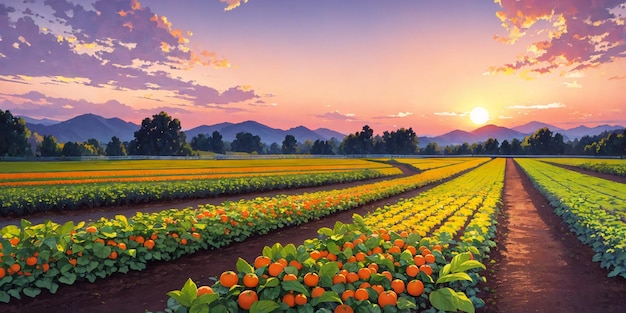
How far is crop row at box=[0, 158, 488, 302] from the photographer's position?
6.51 m

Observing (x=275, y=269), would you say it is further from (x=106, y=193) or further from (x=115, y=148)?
(x=115, y=148)

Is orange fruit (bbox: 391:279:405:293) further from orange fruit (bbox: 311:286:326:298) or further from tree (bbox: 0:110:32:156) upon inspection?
tree (bbox: 0:110:32:156)

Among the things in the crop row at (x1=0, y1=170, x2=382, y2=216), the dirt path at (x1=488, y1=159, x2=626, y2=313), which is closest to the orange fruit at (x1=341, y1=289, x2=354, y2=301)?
the dirt path at (x1=488, y1=159, x2=626, y2=313)

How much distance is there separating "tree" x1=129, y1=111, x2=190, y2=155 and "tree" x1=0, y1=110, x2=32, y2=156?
111 feet

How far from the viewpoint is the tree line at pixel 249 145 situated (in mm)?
79312

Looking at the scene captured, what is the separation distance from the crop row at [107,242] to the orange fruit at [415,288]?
5689 mm

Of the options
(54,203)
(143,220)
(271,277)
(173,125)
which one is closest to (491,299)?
(271,277)

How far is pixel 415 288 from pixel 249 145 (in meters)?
176

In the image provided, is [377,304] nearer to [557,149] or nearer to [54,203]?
[54,203]

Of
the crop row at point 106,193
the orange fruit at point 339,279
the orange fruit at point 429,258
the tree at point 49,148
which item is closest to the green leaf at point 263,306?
the orange fruit at point 339,279

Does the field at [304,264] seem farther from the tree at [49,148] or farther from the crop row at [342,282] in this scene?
the tree at [49,148]

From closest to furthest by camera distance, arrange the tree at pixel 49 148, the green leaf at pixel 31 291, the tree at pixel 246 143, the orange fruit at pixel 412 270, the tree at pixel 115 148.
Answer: the orange fruit at pixel 412 270
the green leaf at pixel 31 291
the tree at pixel 49 148
the tree at pixel 115 148
the tree at pixel 246 143

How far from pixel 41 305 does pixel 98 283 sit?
3.62ft

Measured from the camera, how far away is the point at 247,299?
3742 mm
